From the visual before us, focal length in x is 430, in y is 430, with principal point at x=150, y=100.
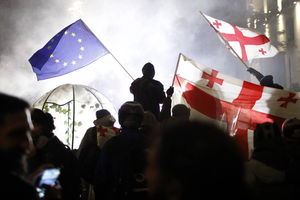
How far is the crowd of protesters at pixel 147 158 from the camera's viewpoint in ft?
5.19

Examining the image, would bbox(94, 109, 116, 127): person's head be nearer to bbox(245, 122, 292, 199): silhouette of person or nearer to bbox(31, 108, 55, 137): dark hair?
bbox(31, 108, 55, 137): dark hair

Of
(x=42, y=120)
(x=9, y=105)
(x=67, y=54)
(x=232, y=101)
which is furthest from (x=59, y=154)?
(x=67, y=54)

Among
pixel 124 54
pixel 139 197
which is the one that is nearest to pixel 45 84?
pixel 124 54

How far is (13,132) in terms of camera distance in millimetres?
2039

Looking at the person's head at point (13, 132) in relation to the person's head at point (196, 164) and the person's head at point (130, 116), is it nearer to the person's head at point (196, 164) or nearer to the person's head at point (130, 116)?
the person's head at point (196, 164)

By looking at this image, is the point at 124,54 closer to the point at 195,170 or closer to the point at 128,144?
the point at 128,144

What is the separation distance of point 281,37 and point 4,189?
1700 inches

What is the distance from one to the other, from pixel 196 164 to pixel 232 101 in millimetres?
5555

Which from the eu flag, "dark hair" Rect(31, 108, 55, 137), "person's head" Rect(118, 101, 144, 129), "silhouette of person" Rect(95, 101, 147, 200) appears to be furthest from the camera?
the eu flag

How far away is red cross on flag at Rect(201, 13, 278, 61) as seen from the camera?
8797 mm

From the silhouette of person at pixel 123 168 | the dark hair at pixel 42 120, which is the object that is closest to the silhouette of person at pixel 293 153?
the silhouette of person at pixel 123 168

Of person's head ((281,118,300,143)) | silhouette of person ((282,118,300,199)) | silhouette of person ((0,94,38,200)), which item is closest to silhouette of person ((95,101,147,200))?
silhouette of person ((282,118,300,199))

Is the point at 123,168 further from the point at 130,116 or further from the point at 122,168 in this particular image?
the point at 130,116

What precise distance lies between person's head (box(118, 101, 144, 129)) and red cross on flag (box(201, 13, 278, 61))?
5.04 metres
